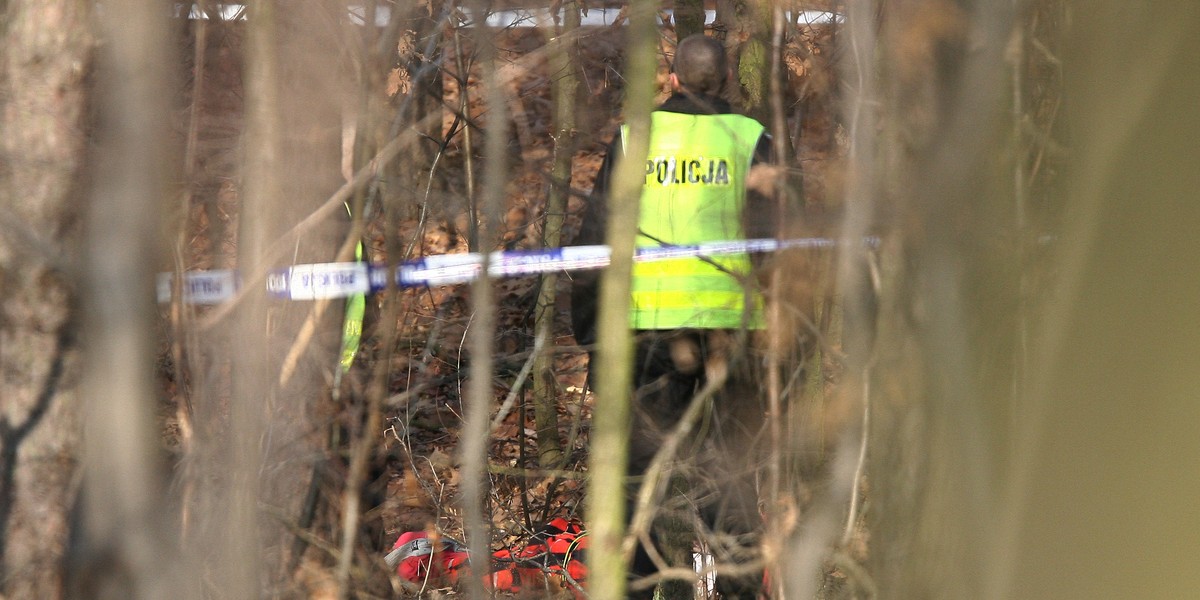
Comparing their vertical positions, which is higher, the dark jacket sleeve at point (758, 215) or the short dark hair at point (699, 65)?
the short dark hair at point (699, 65)

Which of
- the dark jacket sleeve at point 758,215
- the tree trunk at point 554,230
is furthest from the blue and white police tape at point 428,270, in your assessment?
the tree trunk at point 554,230

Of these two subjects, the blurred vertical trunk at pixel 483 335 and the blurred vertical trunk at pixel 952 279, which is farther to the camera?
the blurred vertical trunk at pixel 483 335

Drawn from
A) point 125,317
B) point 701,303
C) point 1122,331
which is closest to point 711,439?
point 701,303

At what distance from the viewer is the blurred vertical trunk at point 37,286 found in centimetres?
192

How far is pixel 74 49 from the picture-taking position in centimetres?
282

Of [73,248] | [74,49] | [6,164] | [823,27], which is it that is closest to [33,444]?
[6,164]

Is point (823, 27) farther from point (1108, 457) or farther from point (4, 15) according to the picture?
point (1108, 457)

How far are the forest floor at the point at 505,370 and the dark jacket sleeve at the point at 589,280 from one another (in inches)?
4.3

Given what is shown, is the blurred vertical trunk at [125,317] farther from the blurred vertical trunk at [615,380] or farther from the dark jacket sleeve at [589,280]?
the dark jacket sleeve at [589,280]

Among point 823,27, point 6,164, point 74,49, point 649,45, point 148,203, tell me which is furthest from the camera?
point 823,27

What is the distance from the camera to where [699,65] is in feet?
13.4

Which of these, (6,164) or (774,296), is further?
(774,296)

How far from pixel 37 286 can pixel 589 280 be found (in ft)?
7.99

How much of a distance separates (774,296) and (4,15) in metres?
2.19
